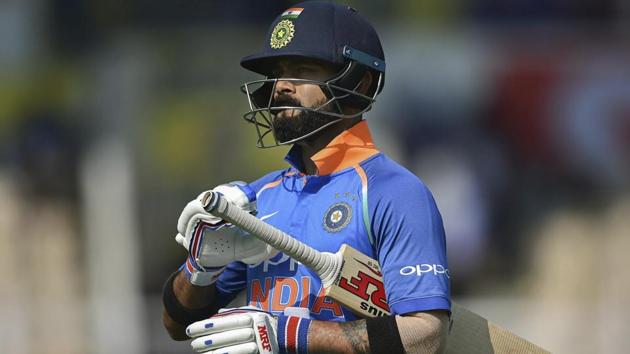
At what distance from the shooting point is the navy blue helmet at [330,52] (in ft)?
12.4

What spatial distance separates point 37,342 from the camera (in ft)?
30.5

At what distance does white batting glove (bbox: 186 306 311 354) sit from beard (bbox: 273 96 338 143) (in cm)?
59

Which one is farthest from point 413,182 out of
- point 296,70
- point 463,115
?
point 463,115

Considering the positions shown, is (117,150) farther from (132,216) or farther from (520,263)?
(520,263)

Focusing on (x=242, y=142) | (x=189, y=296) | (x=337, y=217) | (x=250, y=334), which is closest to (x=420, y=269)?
(x=337, y=217)

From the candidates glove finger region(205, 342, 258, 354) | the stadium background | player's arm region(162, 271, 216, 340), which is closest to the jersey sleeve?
glove finger region(205, 342, 258, 354)

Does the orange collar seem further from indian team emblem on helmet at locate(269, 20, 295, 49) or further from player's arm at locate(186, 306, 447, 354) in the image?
player's arm at locate(186, 306, 447, 354)

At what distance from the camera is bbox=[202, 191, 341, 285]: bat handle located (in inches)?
133

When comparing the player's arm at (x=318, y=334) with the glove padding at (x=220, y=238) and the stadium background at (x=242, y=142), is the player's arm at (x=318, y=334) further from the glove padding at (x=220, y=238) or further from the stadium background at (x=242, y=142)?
the stadium background at (x=242, y=142)

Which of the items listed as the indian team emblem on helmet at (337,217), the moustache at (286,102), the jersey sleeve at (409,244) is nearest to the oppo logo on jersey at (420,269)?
the jersey sleeve at (409,244)

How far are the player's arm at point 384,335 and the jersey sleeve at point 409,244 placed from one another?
0.04m

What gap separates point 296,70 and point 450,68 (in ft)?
19.9

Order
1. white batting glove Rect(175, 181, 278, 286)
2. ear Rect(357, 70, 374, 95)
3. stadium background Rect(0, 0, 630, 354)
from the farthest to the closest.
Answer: stadium background Rect(0, 0, 630, 354), ear Rect(357, 70, 374, 95), white batting glove Rect(175, 181, 278, 286)

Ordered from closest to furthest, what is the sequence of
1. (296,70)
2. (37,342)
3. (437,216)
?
1. (437,216)
2. (296,70)
3. (37,342)
